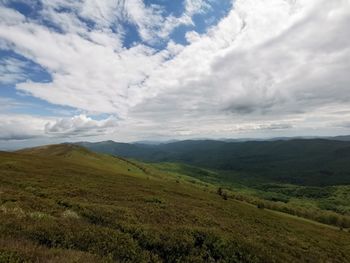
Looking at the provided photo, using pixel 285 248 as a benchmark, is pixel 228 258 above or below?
above

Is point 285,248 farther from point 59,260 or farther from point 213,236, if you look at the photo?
point 59,260

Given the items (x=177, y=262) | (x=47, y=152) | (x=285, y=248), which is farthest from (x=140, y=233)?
(x=47, y=152)

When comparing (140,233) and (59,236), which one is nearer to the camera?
(59,236)

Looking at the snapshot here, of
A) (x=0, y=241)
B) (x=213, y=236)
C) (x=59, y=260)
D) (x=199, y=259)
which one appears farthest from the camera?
(x=213, y=236)

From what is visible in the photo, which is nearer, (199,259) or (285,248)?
(199,259)

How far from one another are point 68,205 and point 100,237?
8923mm

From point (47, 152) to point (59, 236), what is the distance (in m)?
127

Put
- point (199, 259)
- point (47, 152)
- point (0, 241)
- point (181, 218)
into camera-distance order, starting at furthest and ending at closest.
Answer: point (47, 152), point (181, 218), point (199, 259), point (0, 241)

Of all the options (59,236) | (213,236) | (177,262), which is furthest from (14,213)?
(213,236)

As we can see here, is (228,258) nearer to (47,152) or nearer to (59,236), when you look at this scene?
(59,236)

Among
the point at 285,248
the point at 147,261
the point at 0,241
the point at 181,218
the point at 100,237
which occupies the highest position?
the point at 0,241

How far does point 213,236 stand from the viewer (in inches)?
683

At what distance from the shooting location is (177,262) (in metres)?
13.1

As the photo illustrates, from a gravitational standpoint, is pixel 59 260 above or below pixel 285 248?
above
